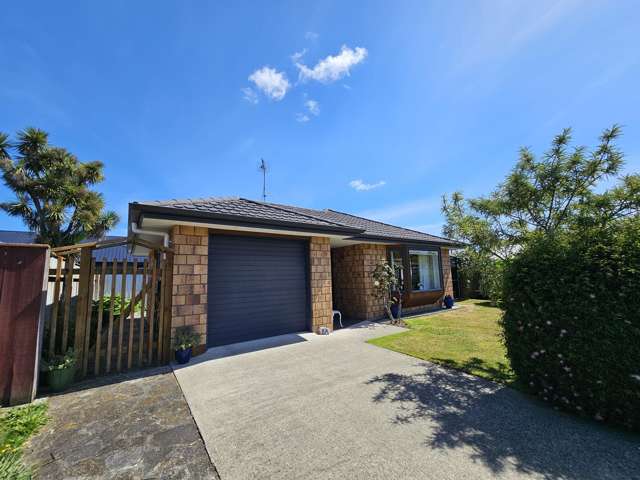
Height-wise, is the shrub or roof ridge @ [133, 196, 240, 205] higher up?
roof ridge @ [133, 196, 240, 205]

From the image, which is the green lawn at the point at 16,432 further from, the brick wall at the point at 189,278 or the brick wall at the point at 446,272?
the brick wall at the point at 446,272

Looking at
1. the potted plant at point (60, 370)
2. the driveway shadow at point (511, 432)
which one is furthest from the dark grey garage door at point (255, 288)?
the driveway shadow at point (511, 432)

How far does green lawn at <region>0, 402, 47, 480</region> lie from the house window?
10627mm

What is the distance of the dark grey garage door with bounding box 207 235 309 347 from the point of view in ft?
19.9

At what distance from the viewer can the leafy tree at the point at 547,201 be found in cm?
336

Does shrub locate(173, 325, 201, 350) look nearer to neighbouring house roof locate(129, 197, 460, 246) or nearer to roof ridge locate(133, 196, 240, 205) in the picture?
neighbouring house roof locate(129, 197, 460, 246)

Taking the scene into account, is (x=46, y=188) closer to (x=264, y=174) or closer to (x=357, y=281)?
(x=264, y=174)

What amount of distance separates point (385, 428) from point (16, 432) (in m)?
4.18

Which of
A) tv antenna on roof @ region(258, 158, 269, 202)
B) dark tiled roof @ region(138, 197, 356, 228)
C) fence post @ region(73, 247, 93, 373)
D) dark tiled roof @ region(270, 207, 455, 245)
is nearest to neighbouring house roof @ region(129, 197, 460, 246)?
dark tiled roof @ region(138, 197, 356, 228)

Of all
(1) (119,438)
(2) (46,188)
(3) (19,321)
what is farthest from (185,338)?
(2) (46,188)

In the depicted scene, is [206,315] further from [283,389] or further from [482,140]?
[482,140]

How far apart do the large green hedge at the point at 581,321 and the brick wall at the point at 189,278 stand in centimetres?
584

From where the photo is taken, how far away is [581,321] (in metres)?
2.96

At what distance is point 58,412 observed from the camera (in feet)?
10.7
